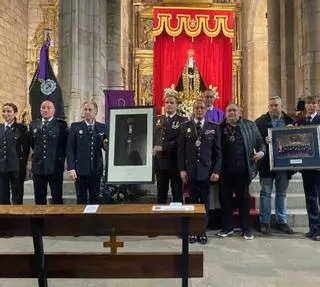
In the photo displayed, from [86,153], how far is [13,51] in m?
9.09

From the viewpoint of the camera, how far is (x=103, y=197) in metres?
5.46

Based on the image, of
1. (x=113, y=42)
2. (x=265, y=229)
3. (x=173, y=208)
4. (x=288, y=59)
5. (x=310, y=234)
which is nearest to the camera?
(x=173, y=208)

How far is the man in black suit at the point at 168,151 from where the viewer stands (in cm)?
494

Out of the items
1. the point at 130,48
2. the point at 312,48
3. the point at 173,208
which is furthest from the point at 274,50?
the point at 173,208

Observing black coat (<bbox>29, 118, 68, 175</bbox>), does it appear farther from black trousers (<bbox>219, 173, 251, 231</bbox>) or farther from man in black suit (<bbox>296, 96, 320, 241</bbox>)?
man in black suit (<bbox>296, 96, 320, 241</bbox>)

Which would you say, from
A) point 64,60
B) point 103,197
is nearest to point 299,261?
point 103,197

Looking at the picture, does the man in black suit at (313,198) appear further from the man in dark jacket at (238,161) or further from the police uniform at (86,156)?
the police uniform at (86,156)

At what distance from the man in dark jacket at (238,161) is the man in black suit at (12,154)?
235 cm

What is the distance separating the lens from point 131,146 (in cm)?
455

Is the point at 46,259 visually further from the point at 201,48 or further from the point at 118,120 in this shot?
the point at 201,48

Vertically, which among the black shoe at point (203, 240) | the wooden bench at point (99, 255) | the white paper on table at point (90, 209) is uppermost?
the white paper on table at point (90, 209)

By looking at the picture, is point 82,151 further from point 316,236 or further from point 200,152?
point 316,236

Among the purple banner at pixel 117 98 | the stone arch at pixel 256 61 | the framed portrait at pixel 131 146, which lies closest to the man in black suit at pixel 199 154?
the framed portrait at pixel 131 146

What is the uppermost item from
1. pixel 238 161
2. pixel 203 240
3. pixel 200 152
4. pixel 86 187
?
pixel 200 152
